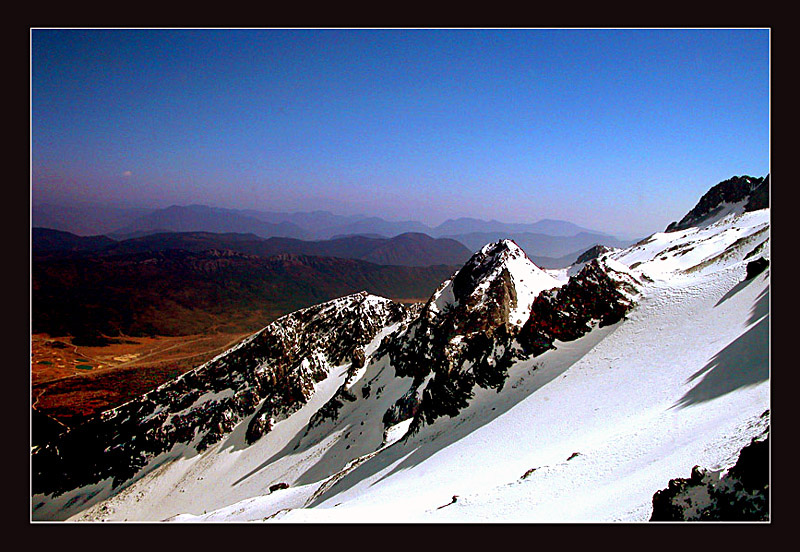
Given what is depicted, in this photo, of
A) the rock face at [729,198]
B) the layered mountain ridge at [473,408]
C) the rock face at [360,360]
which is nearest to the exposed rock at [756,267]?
the layered mountain ridge at [473,408]

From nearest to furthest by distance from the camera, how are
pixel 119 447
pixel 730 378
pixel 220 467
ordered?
pixel 730 378 → pixel 220 467 → pixel 119 447

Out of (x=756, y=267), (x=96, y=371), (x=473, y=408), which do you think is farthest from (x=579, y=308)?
(x=96, y=371)

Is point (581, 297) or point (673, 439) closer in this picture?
point (673, 439)

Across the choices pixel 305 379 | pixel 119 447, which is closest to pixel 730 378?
pixel 305 379

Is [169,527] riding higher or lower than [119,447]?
higher
